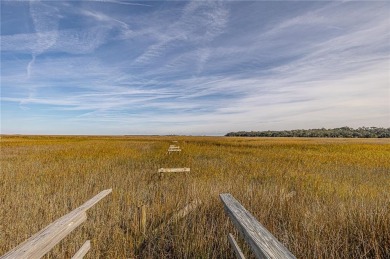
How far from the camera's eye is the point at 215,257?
3.50 metres

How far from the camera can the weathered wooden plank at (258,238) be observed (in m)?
1.28

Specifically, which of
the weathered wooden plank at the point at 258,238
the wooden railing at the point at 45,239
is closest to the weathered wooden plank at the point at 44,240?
the wooden railing at the point at 45,239

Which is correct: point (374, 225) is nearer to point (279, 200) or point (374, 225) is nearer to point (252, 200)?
point (279, 200)

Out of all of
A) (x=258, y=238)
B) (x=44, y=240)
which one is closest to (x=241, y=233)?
(x=258, y=238)

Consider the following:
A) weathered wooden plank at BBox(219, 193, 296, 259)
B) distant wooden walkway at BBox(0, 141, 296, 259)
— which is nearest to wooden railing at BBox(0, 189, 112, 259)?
distant wooden walkway at BBox(0, 141, 296, 259)

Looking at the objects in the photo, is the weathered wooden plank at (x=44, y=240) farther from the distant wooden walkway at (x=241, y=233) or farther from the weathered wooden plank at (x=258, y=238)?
the weathered wooden plank at (x=258, y=238)

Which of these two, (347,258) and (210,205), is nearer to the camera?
(347,258)

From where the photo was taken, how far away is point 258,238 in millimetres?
1485

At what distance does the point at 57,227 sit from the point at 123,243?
2.37 m

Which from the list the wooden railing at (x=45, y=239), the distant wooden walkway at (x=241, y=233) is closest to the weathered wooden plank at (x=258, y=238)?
the distant wooden walkway at (x=241, y=233)

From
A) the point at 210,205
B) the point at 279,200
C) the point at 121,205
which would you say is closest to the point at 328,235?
the point at 279,200

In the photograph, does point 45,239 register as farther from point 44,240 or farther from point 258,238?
point 258,238

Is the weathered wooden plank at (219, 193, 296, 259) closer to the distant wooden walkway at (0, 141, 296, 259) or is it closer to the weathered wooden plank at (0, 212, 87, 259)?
the distant wooden walkway at (0, 141, 296, 259)

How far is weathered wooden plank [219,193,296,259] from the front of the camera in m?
1.28
